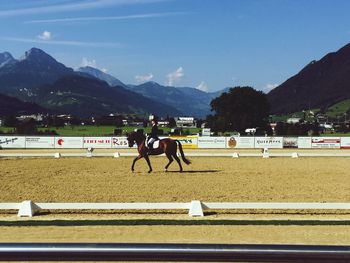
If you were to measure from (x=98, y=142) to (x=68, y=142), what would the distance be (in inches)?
115

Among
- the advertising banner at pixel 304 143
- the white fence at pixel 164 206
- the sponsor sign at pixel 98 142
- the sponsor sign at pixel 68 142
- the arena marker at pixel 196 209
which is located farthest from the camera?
the advertising banner at pixel 304 143

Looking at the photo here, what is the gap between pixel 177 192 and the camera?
1734cm

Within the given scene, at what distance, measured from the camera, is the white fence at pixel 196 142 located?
49.8 meters

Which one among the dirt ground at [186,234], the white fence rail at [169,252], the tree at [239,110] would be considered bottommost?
the dirt ground at [186,234]

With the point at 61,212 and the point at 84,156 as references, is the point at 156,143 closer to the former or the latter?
the point at 61,212

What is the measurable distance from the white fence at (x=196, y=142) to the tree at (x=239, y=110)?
36.2 meters

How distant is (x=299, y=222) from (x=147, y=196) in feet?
18.6

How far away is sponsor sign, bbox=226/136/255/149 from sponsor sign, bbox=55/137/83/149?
1490 centimetres

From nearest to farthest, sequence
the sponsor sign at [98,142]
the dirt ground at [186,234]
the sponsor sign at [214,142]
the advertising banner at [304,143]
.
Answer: the dirt ground at [186,234], the sponsor sign at [98,142], the sponsor sign at [214,142], the advertising banner at [304,143]

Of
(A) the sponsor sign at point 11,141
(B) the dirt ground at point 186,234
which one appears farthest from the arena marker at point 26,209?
(A) the sponsor sign at point 11,141

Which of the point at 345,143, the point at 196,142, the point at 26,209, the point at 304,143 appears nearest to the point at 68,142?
the point at 196,142

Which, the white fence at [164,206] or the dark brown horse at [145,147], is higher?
the dark brown horse at [145,147]

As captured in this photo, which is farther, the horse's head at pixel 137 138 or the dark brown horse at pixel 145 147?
the horse's head at pixel 137 138

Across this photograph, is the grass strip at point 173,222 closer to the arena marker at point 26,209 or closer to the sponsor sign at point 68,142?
the arena marker at point 26,209
